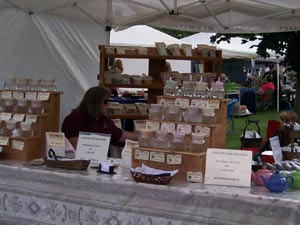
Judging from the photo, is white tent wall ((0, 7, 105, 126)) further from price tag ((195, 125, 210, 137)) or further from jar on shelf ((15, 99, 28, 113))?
price tag ((195, 125, 210, 137))

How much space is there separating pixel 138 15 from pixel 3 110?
346cm

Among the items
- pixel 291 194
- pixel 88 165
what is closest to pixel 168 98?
pixel 88 165

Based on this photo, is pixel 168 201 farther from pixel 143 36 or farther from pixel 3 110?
pixel 143 36

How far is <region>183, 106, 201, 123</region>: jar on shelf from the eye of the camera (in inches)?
130

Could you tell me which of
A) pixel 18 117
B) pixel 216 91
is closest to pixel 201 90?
pixel 216 91

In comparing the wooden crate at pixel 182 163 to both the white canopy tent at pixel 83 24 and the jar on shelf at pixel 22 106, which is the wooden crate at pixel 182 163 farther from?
the white canopy tent at pixel 83 24

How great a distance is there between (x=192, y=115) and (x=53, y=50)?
3715 millimetres

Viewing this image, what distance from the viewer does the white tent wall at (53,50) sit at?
630 centimetres

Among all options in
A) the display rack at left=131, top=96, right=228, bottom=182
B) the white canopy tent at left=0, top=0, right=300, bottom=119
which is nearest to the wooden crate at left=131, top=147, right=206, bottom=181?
the display rack at left=131, top=96, right=228, bottom=182

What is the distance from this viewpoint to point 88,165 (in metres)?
3.41

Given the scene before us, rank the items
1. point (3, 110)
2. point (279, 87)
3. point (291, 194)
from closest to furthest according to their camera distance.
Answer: point (291, 194), point (3, 110), point (279, 87)

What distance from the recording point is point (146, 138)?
322cm

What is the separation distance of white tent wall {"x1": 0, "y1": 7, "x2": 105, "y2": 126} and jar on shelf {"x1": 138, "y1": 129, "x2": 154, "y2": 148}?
349cm

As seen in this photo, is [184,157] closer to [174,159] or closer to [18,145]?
[174,159]
